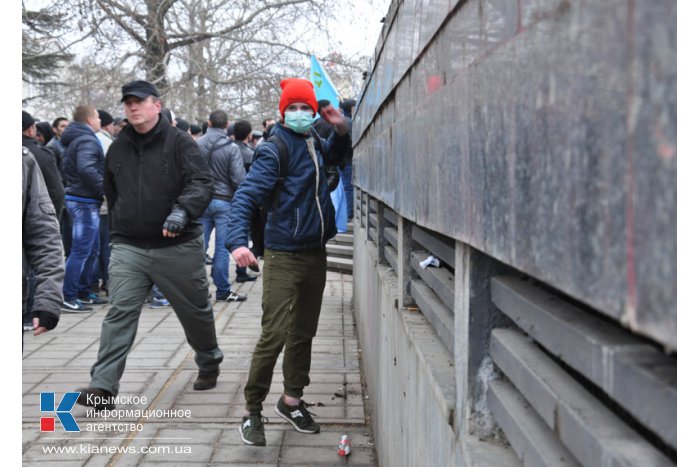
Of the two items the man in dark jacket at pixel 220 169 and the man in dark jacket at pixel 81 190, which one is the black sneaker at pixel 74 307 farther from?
the man in dark jacket at pixel 220 169

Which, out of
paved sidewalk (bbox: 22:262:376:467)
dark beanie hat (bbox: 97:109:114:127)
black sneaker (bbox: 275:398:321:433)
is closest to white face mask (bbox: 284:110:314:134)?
black sneaker (bbox: 275:398:321:433)

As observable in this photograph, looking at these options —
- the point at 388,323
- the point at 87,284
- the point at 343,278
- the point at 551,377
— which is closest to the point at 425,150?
the point at 551,377

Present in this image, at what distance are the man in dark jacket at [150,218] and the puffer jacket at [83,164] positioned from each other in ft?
10.3

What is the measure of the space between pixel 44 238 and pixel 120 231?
1.53 meters

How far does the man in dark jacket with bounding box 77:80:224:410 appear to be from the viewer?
5.37 m

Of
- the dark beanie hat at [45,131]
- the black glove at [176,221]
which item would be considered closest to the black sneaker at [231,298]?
the dark beanie hat at [45,131]

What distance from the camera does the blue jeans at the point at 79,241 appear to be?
8.73 metres

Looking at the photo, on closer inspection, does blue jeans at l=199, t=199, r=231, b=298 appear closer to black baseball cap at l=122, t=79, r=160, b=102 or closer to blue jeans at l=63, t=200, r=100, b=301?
blue jeans at l=63, t=200, r=100, b=301

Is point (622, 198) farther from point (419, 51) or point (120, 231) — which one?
point (120, 231)

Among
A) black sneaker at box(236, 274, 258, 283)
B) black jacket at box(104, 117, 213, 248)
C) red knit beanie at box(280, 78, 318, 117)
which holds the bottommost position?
Answer: black sneaker at box(236, 274, 258, 283)

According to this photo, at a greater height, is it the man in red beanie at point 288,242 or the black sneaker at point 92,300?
the man in red beanie at point 288,242

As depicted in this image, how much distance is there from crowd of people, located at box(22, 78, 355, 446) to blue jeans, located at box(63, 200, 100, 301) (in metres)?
1.75

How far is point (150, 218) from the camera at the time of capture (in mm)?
5473

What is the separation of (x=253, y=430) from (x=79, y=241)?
480 centimetres
